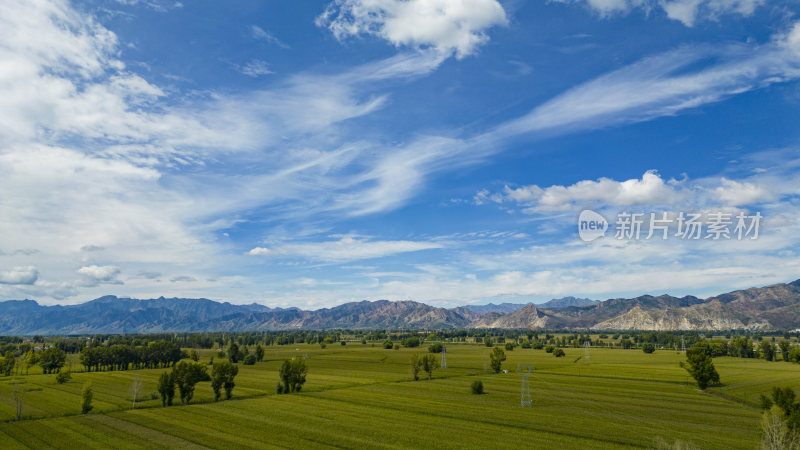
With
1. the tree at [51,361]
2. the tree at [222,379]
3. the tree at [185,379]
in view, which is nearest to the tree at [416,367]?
the tree at [222,379]

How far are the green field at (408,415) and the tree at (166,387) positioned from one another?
10.8ft

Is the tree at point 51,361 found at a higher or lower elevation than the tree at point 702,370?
lower

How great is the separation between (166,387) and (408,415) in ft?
197

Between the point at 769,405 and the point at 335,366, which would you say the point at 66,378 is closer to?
the point at 335,366

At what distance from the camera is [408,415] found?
85.8 meters

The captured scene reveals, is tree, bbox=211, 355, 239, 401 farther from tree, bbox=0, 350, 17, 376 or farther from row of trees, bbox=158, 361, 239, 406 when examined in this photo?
tree, bbox=0, 350, 17, 376

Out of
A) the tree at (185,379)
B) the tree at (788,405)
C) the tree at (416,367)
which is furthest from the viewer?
the tree at (416,367)

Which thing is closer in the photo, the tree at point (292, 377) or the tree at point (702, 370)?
the tree at point (702, 370)

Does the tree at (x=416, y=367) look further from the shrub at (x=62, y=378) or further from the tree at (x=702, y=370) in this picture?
the shrub at (x=62, y=378)

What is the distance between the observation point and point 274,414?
88500mm

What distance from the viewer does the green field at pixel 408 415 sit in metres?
67.8

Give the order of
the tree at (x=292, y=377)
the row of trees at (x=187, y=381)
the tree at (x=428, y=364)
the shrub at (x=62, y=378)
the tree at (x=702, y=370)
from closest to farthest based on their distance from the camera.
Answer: the row of trees at (x=187, y=381) → the tree at (x=702, y=370) → the tree at (x=292, y=377) → the shrub at (x=62, y=378) → the tree at (x=428, y=364)

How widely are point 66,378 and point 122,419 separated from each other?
80823 millimetres

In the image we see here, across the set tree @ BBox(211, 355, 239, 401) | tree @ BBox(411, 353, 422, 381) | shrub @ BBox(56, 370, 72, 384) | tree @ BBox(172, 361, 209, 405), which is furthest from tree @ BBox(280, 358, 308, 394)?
shrub @ BBox(56, 370, 72, 384)
